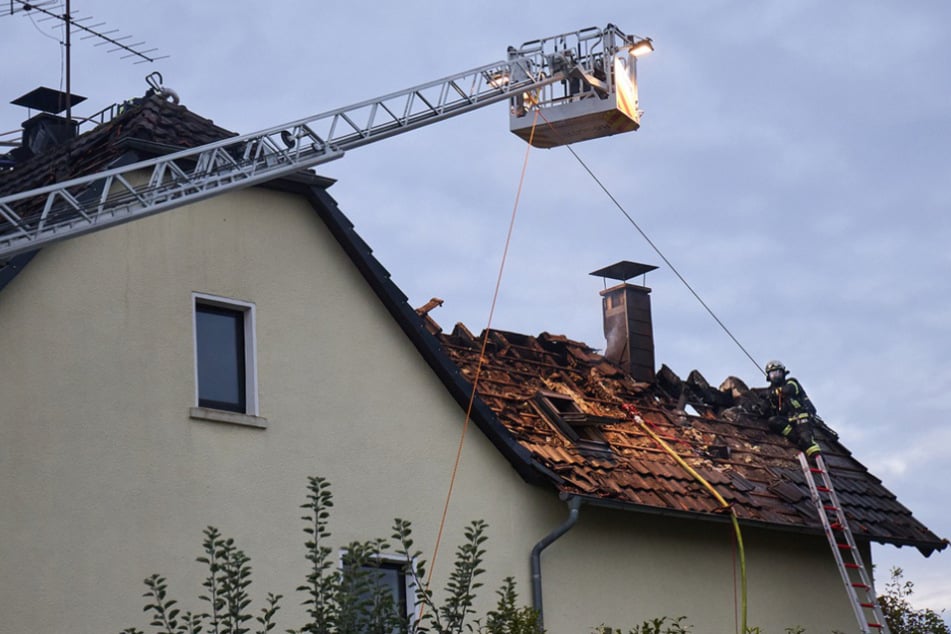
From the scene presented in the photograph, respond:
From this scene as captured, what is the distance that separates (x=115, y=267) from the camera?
13.0 m

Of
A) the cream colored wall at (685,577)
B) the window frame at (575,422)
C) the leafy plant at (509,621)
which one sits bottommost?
the leafy plant at (509,621)

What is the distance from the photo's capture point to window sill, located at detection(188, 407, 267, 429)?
1312 centimetres

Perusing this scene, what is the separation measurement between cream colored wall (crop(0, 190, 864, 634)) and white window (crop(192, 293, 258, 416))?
0.11 m

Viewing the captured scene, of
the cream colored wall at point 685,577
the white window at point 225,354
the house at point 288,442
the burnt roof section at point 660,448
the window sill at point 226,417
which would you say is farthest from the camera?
the burnt roof section at point 660,448

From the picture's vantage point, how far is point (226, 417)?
13328 millimetres

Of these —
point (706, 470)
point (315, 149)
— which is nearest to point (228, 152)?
point (315, 149)

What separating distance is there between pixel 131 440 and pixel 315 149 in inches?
137

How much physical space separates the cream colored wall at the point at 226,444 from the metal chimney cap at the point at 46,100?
489 centimetres

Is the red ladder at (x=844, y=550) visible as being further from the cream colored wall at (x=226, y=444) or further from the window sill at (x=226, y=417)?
the window sill at (x=226, y=417)

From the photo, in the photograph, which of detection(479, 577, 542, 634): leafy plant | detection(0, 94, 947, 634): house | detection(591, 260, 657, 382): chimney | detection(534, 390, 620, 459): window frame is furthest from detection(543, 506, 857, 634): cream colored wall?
detection(479, 577, 542, 634): leafy plant

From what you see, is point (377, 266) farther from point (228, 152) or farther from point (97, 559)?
point (97, 559)

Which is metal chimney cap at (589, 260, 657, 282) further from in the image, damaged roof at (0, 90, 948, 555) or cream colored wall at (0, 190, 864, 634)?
cream colored wall at (0, 190, 864, 634)

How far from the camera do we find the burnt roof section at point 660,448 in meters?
16.5

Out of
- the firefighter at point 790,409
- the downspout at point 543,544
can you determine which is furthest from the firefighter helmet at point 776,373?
the downspout at point 543,544
